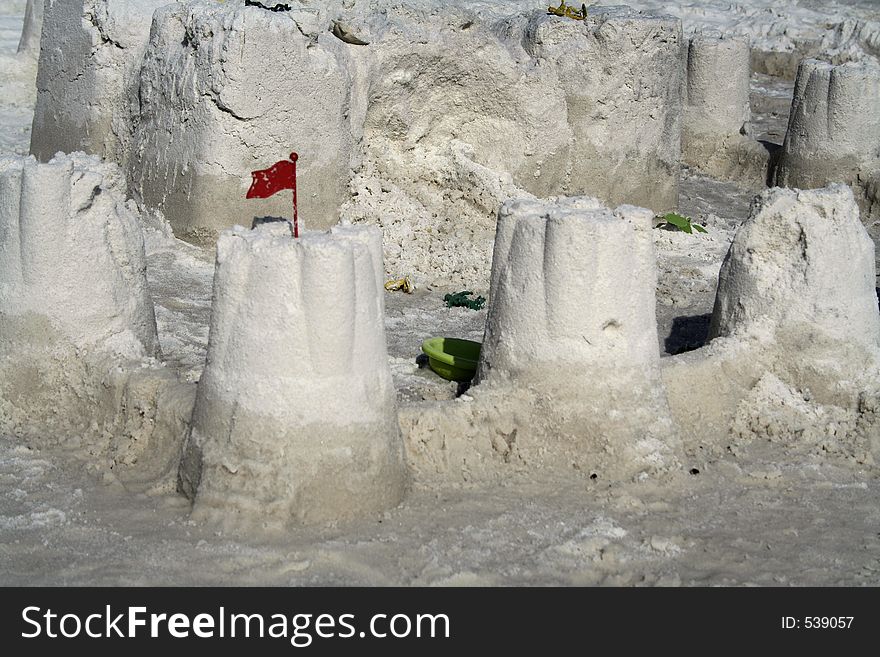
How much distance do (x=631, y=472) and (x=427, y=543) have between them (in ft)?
3.71

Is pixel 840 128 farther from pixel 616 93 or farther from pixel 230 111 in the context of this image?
pixel 230 111

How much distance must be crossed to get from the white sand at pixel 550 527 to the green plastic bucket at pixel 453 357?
21 cm

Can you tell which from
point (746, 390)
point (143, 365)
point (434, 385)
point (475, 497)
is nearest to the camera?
point (475, 497)

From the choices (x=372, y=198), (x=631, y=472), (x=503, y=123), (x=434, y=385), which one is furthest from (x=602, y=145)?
(x=631, y=472)

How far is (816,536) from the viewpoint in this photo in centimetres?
508

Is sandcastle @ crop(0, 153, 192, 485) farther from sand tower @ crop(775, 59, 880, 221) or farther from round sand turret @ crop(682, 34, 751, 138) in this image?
round sand turret @ crop(682, 34, 751, 138)

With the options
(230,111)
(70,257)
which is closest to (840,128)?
(230,111)

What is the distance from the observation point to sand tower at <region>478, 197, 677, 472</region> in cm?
538

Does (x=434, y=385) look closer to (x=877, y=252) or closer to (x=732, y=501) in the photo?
(x=732, y=501)

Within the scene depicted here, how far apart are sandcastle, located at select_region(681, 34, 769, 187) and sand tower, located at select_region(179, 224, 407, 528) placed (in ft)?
29.7

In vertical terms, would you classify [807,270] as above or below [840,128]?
below

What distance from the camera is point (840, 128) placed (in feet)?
39.7

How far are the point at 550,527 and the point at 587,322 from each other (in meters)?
0.96

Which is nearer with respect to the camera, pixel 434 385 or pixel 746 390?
pixel 746 390
